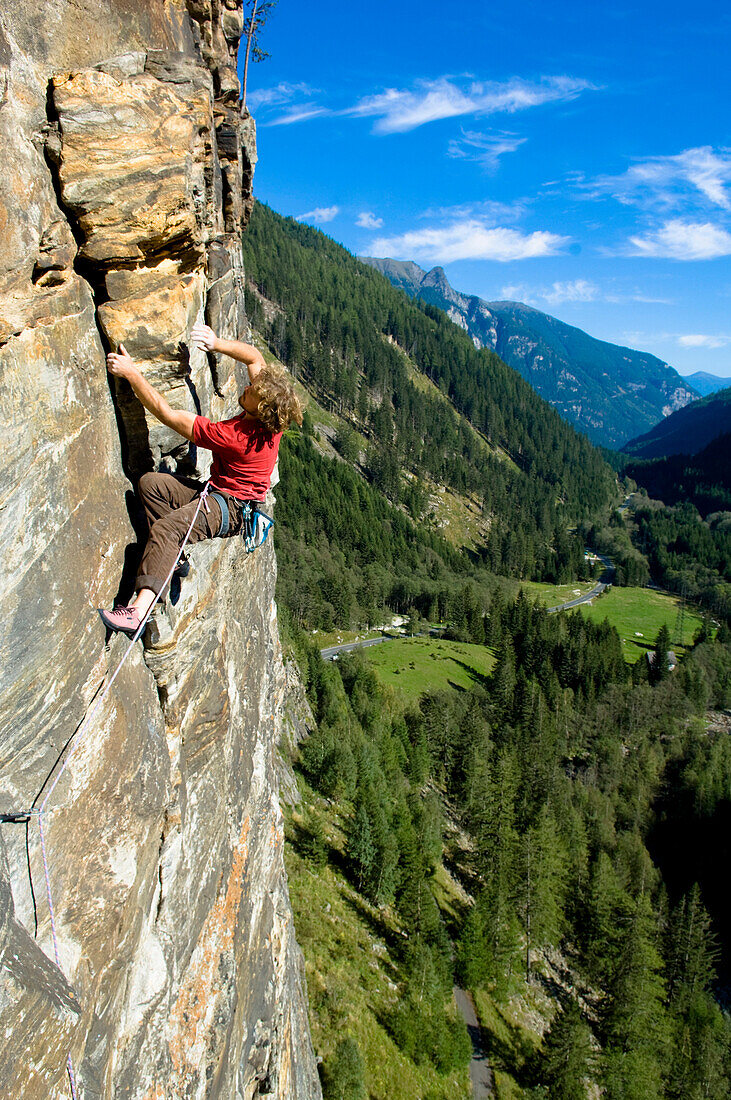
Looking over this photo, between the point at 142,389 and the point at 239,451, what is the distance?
1339 mm

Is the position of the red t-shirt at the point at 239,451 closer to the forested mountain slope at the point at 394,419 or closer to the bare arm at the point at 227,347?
the bare arm at the point at 227,347

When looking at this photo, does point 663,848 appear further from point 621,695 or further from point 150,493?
point 150,493

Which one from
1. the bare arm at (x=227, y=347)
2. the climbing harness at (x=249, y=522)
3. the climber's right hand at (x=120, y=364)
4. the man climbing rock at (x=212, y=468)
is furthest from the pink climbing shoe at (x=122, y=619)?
the bare arm at (x=227, y=347)

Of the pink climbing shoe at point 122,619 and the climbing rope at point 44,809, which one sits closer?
the climbing rope at point 44,809

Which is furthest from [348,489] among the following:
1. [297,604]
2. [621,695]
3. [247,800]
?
[247,800]

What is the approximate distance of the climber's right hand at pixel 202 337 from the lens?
7.44 meters

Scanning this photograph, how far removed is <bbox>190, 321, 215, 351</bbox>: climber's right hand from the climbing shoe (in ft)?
9.11

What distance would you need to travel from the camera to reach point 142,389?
6.63m

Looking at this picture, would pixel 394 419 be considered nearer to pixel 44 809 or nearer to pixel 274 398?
pixel 274 398

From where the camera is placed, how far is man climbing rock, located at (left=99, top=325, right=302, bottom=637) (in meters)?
6.65

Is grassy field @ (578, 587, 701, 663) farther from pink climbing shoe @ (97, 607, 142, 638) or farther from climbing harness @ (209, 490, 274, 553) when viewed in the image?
pink climbing shoe @ (97, 607, 142, 638)

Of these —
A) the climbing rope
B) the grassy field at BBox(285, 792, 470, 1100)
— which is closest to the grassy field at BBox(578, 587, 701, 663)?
the grassy field at BBox(285, 792, 470, 1100)

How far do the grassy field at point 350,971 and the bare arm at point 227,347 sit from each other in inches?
1188

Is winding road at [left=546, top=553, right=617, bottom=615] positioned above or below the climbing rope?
below
